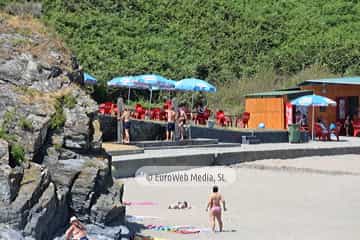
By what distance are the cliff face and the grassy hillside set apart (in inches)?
968

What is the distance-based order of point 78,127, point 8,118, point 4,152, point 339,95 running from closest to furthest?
1. point 4,152
2. point 8,118
3. point 78,127
4. point 339,95

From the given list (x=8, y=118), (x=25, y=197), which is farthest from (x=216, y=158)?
(x=25, y=197)

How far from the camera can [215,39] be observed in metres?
44.3

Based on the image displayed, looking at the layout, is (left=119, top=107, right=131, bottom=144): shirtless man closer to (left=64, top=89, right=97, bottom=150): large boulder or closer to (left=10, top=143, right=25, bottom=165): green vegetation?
(left=64, top=89, right=97, bottom=150): large boulder

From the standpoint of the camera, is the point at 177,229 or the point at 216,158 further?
the point at 216,158

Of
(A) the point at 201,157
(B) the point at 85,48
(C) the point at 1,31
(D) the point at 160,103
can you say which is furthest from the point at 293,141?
(C) the point at 1,31

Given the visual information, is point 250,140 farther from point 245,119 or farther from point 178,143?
point 245,119

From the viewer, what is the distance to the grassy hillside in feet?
131

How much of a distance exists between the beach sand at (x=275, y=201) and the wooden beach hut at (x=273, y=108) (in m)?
6.99

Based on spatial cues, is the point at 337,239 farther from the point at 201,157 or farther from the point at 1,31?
the point at 201,157

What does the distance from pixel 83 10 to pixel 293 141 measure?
1820cm

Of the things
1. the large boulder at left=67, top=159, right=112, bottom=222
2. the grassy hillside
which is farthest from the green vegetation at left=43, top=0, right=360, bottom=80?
the large boulder at left=67, top=159, right=112, bottom=222

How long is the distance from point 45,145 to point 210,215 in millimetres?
3532

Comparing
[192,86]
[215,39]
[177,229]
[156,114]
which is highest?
[215,39]
